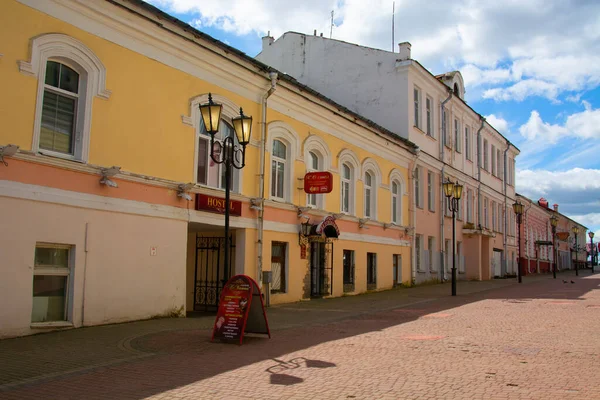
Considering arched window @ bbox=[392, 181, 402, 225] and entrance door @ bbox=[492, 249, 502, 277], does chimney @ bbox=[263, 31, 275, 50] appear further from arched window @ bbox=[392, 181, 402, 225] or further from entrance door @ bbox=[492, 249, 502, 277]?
entrance door @ bbox=[492, 249, 502, 277]

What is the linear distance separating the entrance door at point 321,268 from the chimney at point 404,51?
→ 12008 millimetres

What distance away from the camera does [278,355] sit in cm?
906

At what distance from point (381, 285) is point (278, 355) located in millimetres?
15555

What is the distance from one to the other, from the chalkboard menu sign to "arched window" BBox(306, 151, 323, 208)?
8.92m

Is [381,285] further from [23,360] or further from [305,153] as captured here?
A: [23,360]

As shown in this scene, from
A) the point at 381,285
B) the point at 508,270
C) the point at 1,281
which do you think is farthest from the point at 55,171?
the point at 508,270

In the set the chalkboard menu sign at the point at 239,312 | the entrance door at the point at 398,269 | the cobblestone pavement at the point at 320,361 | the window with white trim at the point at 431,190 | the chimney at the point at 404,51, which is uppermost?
the chimney at the point at 404,51

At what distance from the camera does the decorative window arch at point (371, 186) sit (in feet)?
77.4

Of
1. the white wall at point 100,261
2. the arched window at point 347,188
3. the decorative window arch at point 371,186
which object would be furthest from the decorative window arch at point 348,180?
the white wall at point 100,261

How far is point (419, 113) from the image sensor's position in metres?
29.4

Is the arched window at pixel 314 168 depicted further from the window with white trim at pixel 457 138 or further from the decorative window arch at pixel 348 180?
the window with white trim at pixel 457 138

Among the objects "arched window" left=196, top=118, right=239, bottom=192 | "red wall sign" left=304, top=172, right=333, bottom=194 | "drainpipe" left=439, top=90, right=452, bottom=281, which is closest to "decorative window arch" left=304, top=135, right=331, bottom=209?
"red wall sign" left=304, top=172, right=333, bottom=194

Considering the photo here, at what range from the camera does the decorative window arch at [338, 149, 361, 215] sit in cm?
2173

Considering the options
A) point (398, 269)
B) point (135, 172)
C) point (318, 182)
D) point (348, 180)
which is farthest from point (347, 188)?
point (135, 172)
